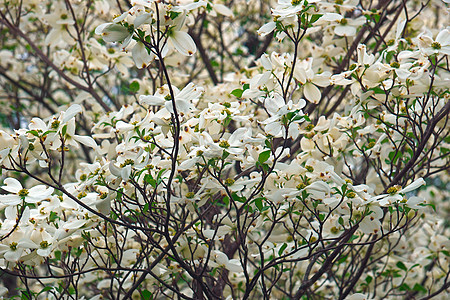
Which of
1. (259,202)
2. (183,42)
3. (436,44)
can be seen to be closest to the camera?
(183,42)

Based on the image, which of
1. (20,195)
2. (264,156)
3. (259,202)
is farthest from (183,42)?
(20,195)

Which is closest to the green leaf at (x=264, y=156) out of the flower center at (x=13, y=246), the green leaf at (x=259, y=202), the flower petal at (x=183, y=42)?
the green leaf at (x=259, y=202)

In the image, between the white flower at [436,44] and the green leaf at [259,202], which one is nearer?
the green leaf at [259,202]

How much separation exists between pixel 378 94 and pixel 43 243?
1.25 m

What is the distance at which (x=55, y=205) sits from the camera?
1.78 meters

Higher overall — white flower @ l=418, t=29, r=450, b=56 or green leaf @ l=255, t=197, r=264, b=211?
white flower @ l=418, t=29, r=450, b=56

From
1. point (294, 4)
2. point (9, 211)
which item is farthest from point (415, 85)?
point (9, 211)

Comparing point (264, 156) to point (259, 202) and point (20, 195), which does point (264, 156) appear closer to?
point (259, 202)

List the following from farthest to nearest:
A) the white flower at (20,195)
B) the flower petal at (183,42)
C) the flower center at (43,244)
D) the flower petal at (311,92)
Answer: the flower petal at (311,92) → the flower center at (43,244) → the white flower at (20,195) → the flower petal at (183,42)

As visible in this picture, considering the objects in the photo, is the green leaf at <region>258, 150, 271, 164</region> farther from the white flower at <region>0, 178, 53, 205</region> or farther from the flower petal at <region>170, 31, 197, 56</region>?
the white flower at <region>0, 178, 53, 205</region>

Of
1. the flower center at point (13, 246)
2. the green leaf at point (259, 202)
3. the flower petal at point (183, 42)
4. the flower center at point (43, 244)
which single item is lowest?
the flower center at point (43, 244)

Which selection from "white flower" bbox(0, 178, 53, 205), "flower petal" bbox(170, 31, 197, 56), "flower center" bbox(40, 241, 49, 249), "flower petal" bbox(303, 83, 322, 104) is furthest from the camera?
"flower petal" bbox(303, 83, 322, 104)

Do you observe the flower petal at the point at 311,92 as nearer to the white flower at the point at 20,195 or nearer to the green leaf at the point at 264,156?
the green leaf at the point at 264,156

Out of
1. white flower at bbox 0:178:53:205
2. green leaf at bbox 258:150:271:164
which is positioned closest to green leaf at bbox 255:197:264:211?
green leaf at bbox 258:150:271:164
